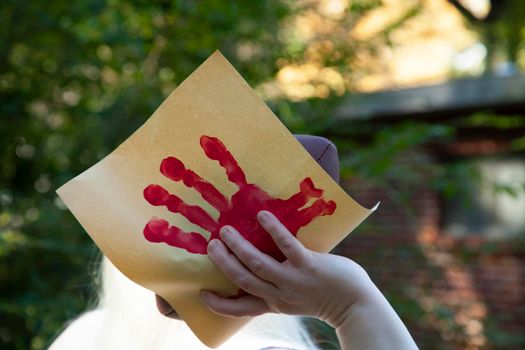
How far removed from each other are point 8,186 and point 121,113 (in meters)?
0.43

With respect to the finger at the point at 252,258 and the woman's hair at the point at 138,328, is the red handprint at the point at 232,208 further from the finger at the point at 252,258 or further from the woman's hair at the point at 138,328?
the woman's hair at the point at 138,328

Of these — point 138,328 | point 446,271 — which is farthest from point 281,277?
point 446,271

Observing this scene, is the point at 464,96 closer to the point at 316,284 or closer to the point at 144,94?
the point at 144,94

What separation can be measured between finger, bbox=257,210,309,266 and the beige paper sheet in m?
0.03

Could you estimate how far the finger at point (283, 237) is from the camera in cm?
86

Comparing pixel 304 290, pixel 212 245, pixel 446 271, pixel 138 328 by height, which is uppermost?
pixel 212 245

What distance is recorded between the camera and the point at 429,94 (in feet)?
16.2

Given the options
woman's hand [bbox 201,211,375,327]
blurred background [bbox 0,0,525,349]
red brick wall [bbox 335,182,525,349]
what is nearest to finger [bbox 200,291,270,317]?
woman's hand [bbox 201,211,375,327]

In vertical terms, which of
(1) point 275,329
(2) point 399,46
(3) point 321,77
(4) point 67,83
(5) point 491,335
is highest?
(4) point 67,83

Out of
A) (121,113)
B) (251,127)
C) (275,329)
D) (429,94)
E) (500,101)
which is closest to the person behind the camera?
(251,127)

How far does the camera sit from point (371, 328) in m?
0.96

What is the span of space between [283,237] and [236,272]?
66 mm

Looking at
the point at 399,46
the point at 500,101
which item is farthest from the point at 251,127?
the point at 500,101

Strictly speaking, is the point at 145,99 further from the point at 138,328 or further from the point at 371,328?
the point at 371,328
